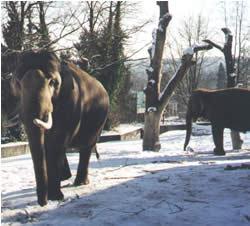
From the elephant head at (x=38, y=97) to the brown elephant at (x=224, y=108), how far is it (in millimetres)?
7697

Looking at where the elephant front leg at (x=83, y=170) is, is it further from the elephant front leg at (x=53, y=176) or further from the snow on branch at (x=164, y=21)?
the snow on branch at (x=164, y=21)

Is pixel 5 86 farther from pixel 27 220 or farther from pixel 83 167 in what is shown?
pixel 27 220

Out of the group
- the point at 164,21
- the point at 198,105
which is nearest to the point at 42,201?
the point at 198,105

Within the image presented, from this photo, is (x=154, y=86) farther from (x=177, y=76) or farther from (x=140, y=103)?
(x=140, y=103)

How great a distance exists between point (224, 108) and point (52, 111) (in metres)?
7.87

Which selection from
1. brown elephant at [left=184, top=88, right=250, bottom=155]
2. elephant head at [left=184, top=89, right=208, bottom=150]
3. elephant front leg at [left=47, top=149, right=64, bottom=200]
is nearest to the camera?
elephant front leg at [left=47, top=149, right=64, bottom=200]

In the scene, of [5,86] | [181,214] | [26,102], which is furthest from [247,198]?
[5,86]

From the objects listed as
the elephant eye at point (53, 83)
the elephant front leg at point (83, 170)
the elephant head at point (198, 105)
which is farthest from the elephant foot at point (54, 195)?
the elephant head at point (198, 105)

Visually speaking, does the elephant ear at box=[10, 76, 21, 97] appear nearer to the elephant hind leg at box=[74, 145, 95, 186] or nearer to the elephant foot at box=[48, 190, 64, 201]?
the elephant foot at box=[48, 190, 64, 201]

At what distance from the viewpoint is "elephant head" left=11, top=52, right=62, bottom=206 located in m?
3.99

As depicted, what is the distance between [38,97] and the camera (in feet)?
13.1

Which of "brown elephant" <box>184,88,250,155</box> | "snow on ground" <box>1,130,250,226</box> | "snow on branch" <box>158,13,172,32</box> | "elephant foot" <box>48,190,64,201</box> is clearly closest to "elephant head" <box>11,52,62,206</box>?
"elephant foot" <box>48,190,64,201</box>

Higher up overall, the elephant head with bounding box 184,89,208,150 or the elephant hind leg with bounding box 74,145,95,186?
the elephant head with bounding box 184,89,208,150

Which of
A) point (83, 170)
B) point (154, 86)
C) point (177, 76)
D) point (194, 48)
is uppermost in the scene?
point (194, 48)
